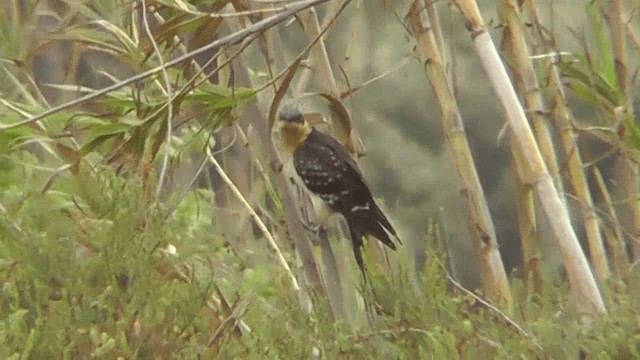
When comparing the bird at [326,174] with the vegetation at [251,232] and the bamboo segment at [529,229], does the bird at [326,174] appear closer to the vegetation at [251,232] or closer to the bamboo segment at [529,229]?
the vegetation at [251,232]

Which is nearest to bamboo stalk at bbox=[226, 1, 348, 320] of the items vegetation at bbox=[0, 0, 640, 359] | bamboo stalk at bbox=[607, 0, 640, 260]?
vegetation at bbox=[0, 0, 640, 359]

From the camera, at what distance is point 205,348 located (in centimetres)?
114

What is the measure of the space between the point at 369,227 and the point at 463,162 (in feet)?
0.52

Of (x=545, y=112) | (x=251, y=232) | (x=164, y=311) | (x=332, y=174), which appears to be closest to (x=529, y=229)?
(x=545, y=112)

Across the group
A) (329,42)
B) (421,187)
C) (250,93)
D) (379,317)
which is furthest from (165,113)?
(421,187)

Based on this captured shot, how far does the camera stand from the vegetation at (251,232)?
114 cm

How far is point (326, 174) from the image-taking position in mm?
1746

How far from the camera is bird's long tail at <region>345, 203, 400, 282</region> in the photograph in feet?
5.04

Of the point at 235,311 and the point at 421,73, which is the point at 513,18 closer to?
the point at 235,311

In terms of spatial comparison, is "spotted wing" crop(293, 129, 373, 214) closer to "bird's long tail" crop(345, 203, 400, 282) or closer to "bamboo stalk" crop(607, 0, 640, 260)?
"bird's long tail" crop(345, 203, 400, 282)

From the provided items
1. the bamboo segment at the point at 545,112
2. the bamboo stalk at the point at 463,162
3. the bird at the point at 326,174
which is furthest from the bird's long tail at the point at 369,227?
the bamboo segment at the point at 545,112

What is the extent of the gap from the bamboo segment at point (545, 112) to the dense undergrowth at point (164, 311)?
0.33m

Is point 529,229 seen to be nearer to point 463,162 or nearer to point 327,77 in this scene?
point 463,162

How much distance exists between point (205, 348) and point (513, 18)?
2.12ft
